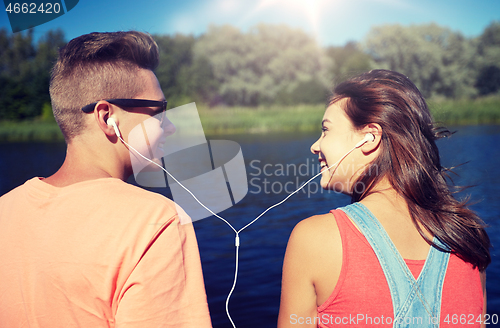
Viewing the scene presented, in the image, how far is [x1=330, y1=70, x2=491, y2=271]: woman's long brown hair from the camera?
1.27 metres

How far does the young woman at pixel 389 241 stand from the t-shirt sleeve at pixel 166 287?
1.22 ft

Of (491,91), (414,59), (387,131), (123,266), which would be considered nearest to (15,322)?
(123,266)

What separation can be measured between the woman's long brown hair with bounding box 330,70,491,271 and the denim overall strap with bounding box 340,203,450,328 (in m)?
0.15

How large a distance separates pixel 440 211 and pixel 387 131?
0.32m

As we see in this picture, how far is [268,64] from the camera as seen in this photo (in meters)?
35.3

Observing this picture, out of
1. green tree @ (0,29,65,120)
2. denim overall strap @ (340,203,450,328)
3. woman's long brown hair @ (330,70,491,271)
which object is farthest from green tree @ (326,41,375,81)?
denim overall strap @ (340,203,450,328)

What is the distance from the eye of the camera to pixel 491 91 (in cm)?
3322

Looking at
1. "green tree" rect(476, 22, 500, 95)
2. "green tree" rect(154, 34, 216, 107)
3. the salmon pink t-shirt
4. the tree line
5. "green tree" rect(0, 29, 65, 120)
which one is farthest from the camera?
"green tree" rect(154, 34, 216, 107)

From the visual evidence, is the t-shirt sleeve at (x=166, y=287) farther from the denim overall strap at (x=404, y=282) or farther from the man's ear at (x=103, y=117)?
the denim overall strap at (x=404, y=282)

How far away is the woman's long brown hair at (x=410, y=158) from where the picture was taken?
127 centimetres

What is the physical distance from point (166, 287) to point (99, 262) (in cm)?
16

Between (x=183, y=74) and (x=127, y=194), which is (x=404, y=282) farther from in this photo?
(x=183, y=74)

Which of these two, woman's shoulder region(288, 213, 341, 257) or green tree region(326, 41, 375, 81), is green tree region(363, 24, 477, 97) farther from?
woman's shoulder region(288, 213, 341, 257)

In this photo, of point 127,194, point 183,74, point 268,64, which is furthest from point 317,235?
point 183,74
